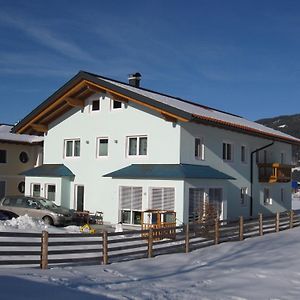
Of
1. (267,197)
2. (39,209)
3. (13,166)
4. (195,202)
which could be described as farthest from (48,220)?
(267,197)

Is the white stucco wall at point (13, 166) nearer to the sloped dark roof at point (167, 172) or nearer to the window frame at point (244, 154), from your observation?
the sloped dark roof at point (167, 172)

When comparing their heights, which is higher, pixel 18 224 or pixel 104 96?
pixel 104 96

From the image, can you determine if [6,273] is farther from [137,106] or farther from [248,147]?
Result: [248,147]

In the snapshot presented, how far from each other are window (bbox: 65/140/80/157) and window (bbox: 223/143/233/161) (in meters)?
7.79

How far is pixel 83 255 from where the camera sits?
584 inches

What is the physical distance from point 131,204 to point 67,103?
6938 mm

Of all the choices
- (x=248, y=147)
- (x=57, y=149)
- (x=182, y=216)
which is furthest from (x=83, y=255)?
(x=248, y=147)

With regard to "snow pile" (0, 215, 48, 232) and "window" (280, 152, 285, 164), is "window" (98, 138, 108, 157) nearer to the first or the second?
"snow pile" (0, 215, 48, 232)

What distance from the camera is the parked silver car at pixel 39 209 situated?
2281cm

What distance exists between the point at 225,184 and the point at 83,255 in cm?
1120

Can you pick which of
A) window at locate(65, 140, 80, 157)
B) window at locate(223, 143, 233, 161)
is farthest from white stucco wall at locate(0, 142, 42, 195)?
window at locate(223, 143, 233, 161)

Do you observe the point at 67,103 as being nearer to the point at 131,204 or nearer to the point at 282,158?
the point at 131,204

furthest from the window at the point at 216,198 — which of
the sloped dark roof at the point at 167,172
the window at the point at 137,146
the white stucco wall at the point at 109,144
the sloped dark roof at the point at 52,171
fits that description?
the sloped dark roof at the point at 52,171

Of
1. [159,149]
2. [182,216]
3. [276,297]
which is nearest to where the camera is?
[276,297]
